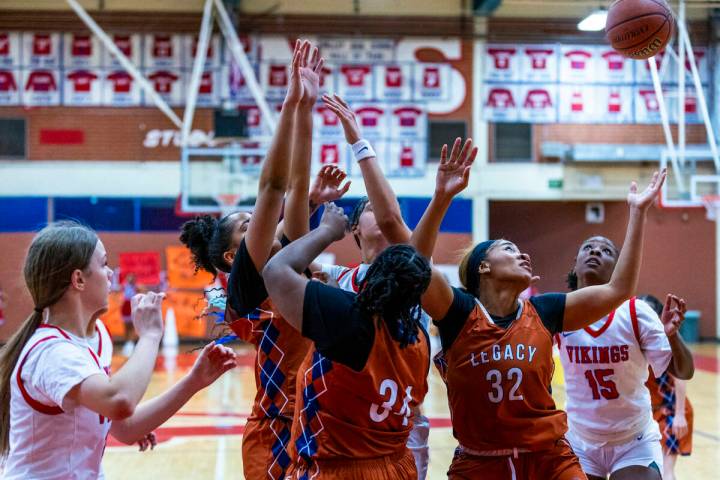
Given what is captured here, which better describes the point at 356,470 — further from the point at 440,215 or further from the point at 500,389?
the point at 440,215

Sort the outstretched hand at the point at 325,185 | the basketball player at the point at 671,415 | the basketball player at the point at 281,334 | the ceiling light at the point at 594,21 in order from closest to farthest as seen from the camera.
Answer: the basketball player at the point at 281,334
the outstretched hand at the point at 325,185
the basketball player at the point at 671,415
the ceiling light at the point at 594,21

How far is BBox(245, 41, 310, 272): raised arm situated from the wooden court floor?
157 inches

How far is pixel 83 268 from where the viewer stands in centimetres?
244

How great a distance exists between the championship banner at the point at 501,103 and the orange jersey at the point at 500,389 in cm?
1416

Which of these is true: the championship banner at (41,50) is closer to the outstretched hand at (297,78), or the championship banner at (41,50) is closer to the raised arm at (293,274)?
the outstretched hand at (297,78)

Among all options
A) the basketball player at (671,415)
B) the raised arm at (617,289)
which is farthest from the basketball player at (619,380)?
the basketball player at (671,415)

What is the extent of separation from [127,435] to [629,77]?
16.2 metres

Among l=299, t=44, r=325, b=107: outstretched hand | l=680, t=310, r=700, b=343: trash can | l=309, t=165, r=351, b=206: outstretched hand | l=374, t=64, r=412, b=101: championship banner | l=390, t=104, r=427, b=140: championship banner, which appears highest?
l=374, t=64, r=412, b=101: championship banner

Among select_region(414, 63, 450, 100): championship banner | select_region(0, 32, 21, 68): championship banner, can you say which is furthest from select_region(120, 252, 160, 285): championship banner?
select_region(414, 63, 450, 100): championship banner

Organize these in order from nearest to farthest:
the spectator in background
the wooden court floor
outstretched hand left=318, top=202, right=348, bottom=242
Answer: outstretched hand left=318, top=202, right=348, bottom=242 → the wooden court floor → the spectator in background

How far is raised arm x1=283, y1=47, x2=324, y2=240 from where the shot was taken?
10.0 ft

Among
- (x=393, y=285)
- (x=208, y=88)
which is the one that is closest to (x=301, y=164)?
(x=393, y=285)

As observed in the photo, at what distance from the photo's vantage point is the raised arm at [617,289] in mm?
3307

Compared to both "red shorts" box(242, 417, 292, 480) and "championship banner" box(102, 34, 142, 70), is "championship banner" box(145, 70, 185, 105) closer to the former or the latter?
"championship banner" box(102, 34, 142, 70)
